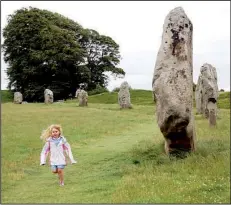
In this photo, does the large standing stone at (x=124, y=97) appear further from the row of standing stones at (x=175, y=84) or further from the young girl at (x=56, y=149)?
the young girl at (x=56, y=149)

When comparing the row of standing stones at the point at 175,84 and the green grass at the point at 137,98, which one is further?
the green grass at the point at 137,98

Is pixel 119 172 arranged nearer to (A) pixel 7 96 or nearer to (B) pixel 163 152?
(B) pixel 163 152

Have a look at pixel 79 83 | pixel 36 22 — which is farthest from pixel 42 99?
pixel 36 22

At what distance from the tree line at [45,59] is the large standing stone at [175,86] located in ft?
161

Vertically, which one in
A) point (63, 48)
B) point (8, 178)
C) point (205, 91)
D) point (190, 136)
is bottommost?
point (8, 178)

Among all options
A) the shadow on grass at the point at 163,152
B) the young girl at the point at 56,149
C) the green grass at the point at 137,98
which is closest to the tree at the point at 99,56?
Answer: the green grass at the point at 137,98

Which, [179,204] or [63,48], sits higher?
[63,48]

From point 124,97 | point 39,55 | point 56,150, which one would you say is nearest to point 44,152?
point 56,150

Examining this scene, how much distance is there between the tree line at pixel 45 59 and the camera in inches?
2554

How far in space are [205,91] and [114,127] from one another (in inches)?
218

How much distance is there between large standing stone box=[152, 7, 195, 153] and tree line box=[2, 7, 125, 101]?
49048 millimetres

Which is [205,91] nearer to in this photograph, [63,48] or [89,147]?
[89,147]

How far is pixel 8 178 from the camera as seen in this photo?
558 inches

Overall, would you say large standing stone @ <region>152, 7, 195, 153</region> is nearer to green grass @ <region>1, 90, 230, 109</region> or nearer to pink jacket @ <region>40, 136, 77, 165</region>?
pink jacket @ <region>40, 136, 77, 165</region>
